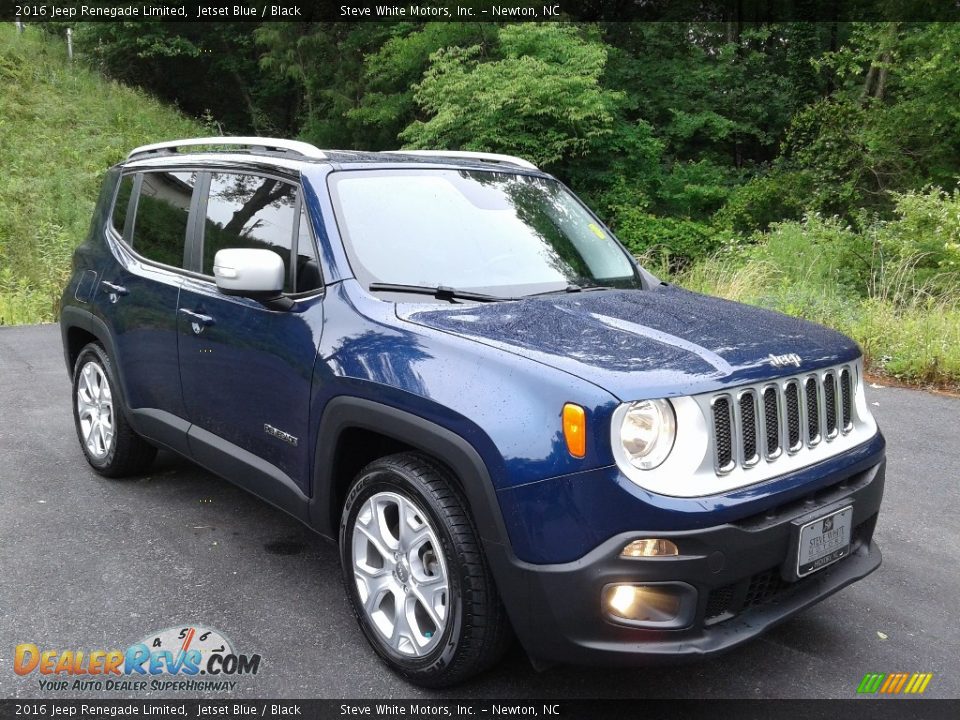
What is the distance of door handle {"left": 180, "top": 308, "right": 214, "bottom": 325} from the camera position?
3705 millimetres

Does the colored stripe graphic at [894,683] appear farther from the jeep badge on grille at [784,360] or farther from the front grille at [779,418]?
the jeep badge on grille at [784,360]

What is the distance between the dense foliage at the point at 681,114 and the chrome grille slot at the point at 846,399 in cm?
493

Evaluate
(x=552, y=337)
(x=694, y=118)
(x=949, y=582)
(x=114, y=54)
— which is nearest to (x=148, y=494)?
Result: (x=552, y=337)

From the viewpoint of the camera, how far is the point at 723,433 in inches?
98.9

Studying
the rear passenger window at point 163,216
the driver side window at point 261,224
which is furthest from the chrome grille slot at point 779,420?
the rear passenger window at point 163,216

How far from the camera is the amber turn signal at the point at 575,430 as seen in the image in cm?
236

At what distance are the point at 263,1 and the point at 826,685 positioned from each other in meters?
29.4

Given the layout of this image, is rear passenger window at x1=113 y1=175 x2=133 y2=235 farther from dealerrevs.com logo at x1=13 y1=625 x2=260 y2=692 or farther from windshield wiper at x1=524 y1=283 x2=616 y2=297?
windshield wiper at x1=524 y1=283 x2=616 y2=297

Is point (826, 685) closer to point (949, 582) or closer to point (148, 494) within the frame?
point (949, 582)

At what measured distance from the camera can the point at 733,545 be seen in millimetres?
2416

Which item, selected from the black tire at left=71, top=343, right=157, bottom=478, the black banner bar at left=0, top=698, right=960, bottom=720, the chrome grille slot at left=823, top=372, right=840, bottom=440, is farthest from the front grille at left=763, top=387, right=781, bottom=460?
the black tire at left=71, top=343, right=157, bottom=478

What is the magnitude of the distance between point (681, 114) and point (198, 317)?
23.7 m

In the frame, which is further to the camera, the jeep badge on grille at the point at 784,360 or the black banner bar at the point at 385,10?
the black banner bar at the point at 385,10

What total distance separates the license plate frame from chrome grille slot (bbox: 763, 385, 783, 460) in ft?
0.80
